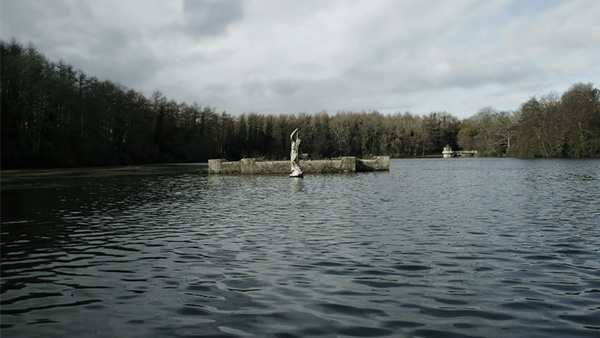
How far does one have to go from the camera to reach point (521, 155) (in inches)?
3120

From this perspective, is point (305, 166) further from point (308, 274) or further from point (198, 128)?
point (198, 128)

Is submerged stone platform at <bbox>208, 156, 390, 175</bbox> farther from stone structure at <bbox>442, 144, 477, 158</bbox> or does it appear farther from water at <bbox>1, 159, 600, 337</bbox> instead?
stone structure at <bbox>442, 144, 477, 158</bbox>

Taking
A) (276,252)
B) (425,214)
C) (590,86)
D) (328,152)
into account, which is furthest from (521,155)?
(276,252)

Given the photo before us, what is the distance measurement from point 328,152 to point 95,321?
110103 millimetres

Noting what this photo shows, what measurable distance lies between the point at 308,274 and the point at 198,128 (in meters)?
101

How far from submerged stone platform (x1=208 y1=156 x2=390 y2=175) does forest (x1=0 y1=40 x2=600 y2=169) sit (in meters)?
11.7

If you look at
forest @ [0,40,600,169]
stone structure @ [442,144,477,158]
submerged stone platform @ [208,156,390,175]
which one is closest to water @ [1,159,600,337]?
submerged stone platform @ [208,156,390,175]

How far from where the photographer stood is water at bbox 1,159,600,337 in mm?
4480

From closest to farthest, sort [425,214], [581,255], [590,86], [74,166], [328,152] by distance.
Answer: [581,255]
[425,214]
[74,166]
[590,86]
[328,152]

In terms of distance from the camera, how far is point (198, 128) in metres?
103

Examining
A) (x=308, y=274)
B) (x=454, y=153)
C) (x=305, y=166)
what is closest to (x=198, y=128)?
(x=305, y=166)

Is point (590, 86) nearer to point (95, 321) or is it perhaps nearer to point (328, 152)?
point (328, 152)

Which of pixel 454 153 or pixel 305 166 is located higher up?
pixel 454 153

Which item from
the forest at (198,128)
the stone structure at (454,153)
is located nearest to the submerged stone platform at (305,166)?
the forest at (198,128)
